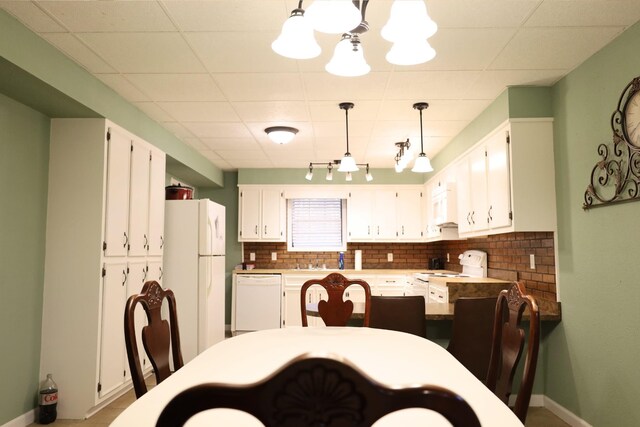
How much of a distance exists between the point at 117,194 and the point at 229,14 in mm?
1894

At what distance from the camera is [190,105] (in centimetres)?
397

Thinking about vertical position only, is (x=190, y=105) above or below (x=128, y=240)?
above

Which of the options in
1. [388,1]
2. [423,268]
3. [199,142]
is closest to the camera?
[388,1]

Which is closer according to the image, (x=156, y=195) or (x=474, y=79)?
(x=474, y=79)

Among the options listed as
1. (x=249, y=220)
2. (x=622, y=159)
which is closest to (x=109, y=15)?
(x=622, y=159)

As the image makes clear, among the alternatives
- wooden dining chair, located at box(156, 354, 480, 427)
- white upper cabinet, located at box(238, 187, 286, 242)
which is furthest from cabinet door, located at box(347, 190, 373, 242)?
wooden dining chair, located at box(156, 354, 480, 427)

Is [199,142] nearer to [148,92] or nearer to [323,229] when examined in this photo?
[148,92]

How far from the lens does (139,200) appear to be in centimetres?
412

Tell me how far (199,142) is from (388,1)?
133 inches

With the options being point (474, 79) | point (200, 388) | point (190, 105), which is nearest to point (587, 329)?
point (474, 79)

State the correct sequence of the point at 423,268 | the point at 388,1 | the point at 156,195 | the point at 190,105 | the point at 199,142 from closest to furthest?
the point at 388,1
the point at 190,105
the point at 156,195
the point at 199,142
the point at 423,268

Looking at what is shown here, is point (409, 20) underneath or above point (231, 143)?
underneath

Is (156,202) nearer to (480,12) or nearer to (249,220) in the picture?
(249,220)

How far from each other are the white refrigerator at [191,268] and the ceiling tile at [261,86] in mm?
1563
